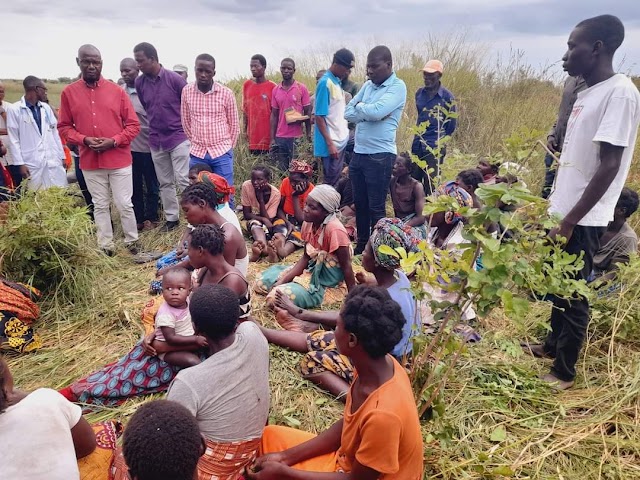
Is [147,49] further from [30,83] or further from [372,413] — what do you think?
[372,413]

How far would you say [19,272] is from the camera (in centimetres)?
360

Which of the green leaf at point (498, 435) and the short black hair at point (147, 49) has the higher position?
the short black hair at point (147, 49)

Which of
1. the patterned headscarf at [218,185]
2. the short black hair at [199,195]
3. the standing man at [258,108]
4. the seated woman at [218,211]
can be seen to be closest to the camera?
the short black hair at [199,195]

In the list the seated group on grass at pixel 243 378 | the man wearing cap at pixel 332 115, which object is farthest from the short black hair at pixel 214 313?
the man wearing cap at pixel 332 115

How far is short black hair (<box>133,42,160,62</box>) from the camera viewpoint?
5008 millimetres

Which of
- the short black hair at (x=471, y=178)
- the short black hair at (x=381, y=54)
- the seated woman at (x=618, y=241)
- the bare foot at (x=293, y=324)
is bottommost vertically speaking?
the bare foot at (x=293, y=324)

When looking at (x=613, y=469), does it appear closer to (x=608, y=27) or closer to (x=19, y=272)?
(x=608, y=27)

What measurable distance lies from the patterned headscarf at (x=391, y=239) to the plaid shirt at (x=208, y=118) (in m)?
3.14

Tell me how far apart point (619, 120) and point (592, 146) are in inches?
7.6

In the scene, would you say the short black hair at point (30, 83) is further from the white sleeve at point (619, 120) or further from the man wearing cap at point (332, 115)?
the white sleeve at point (619, 120)

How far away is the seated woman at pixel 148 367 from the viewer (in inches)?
105

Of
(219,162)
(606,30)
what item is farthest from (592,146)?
(219,162)

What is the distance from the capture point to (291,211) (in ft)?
18.2

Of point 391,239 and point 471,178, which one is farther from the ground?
point 471,178
